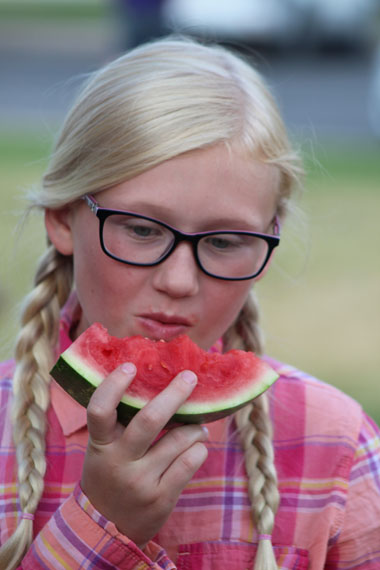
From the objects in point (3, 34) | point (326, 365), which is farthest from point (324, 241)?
point (3, 34)

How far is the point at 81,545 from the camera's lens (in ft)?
7.27

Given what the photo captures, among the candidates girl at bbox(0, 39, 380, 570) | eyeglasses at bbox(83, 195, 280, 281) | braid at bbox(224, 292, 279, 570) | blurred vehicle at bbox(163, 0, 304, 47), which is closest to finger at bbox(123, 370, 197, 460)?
girl at bbox(0, 39, 380, 570)

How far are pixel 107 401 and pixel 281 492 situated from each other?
2.80ft

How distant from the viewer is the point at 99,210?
2.49m

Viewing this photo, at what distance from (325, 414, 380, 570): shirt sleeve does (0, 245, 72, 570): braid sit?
923 millimetres

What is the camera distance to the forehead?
2.44 meters

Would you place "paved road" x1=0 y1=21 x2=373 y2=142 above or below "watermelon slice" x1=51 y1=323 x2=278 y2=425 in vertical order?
below

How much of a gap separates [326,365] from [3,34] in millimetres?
23024

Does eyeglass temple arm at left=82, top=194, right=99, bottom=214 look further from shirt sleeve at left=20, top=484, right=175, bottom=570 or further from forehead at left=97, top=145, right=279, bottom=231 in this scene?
shirt sleeve at left=20, top=484, right=175, bottom=570

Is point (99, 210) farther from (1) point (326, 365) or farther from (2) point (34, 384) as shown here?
(1) point (326, 365)

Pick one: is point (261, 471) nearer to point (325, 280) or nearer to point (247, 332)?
point (247, 332)

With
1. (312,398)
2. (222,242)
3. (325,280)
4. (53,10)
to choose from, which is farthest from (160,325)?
A: (53,10)

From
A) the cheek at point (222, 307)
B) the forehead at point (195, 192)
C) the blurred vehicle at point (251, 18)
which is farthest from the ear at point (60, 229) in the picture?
the blurred vehicle at point (251, 18)

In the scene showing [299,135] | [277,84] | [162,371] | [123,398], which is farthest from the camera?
[277,84]
